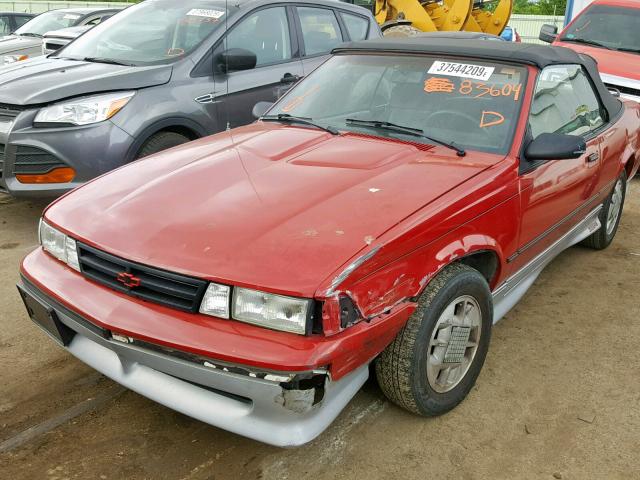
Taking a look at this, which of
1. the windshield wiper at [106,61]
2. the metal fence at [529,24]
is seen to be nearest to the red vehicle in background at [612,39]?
the windshield wiper at [106,61]

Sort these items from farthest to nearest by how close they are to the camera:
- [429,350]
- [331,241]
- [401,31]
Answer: [401,31], [429,350], [331,241]

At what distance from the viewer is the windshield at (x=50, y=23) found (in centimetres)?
1018

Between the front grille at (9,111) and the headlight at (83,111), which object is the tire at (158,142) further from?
the front grille at (9,111)

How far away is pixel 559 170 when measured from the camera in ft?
10.8

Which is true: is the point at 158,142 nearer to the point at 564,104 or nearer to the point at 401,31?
the point at 564,104

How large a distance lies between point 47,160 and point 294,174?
7.84 feet

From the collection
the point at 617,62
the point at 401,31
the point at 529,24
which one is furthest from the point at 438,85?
the point at 529,24

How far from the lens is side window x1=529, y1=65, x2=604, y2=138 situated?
128 inches

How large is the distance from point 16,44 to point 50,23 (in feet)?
3.92

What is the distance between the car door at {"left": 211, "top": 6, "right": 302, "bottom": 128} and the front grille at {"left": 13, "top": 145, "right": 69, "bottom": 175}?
1.22m

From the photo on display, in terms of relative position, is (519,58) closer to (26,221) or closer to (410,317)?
(410,317)

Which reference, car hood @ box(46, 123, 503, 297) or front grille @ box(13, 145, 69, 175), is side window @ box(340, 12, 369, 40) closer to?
front grille @ box(13, 145, 69, 175)

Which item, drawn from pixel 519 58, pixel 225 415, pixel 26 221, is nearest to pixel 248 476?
pixel 225 415

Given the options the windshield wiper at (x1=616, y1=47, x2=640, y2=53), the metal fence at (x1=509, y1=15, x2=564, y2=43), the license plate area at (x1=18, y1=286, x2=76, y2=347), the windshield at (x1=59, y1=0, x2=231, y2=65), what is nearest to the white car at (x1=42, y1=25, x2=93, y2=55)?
the windshield at (x1=59, y1=0, x2=231, y2=65)
